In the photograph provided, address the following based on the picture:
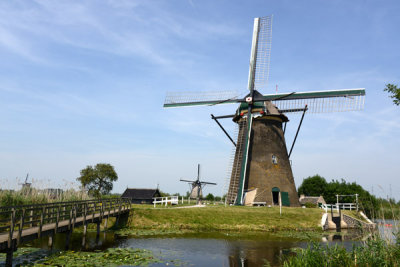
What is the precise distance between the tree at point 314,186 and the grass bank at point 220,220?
3464 centimetres

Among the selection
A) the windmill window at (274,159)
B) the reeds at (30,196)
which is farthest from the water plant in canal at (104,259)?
the windmill window at (274,159)

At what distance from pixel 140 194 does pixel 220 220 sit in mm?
19652

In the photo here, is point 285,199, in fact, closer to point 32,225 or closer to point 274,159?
point 274,159

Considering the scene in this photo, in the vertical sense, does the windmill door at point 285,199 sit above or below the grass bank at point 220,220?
above

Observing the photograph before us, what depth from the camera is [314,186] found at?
56000 mm

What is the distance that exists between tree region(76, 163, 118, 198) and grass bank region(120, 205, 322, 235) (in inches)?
1145

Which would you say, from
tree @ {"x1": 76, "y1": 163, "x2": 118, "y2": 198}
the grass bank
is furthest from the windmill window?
tree @ {"x1": 76, "y1": 163, "x2": 118, "y2": 198}

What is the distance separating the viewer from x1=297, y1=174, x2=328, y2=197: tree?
5516 cm

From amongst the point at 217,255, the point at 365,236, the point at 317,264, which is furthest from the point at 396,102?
the point at 217,255

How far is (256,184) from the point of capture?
26.0 meters

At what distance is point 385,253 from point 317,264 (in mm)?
1695

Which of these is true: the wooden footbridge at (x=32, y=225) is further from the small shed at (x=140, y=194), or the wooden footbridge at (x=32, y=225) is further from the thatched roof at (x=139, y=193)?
the thatched roof at (x=139, y=193)

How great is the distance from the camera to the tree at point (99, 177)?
4803cm

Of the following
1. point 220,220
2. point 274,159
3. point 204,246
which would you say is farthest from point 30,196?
point 274,159
